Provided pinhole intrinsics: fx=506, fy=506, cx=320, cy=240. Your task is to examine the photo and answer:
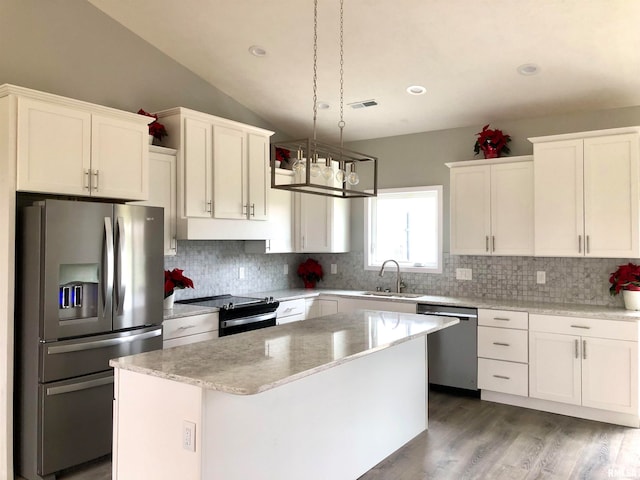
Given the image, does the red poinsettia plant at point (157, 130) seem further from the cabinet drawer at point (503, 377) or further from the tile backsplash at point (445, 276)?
the cabinet drawer at point (503, 377)

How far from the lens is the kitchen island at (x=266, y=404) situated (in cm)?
204

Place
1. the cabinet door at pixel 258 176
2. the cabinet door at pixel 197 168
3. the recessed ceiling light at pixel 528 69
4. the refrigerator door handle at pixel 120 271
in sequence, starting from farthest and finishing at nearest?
1. the cabinet door at pixel 258 176
2. the cabinet door at pixel 197 168
3. the recessed ceiling light at pixel 528 69
4. the refrigerator door handle at pixel 120 271

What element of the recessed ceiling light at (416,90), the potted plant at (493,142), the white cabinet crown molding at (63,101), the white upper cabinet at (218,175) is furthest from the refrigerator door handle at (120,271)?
the potted plant at (493,142)

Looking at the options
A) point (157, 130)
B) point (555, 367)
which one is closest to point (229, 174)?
point (157, 130)

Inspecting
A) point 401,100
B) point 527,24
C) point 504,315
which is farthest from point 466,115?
point 504,315

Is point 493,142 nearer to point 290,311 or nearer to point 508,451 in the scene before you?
point 290,311

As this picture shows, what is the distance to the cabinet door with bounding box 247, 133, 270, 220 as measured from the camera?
464 cm

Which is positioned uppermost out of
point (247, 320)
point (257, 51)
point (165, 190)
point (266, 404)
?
point (257, 51)

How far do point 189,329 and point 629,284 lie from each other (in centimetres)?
352

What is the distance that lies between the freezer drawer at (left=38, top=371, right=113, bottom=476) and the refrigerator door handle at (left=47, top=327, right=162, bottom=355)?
0.18 m

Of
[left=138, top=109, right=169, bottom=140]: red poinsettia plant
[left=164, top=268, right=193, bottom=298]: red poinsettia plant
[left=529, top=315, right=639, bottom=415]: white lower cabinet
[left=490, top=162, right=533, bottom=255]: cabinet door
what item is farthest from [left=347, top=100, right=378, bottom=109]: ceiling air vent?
[left=529, top=315, right=639, bottom=415]: white lower cabinet

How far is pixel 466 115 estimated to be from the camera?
191 inches

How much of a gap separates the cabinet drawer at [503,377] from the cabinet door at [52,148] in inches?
136

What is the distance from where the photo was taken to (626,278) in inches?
162
